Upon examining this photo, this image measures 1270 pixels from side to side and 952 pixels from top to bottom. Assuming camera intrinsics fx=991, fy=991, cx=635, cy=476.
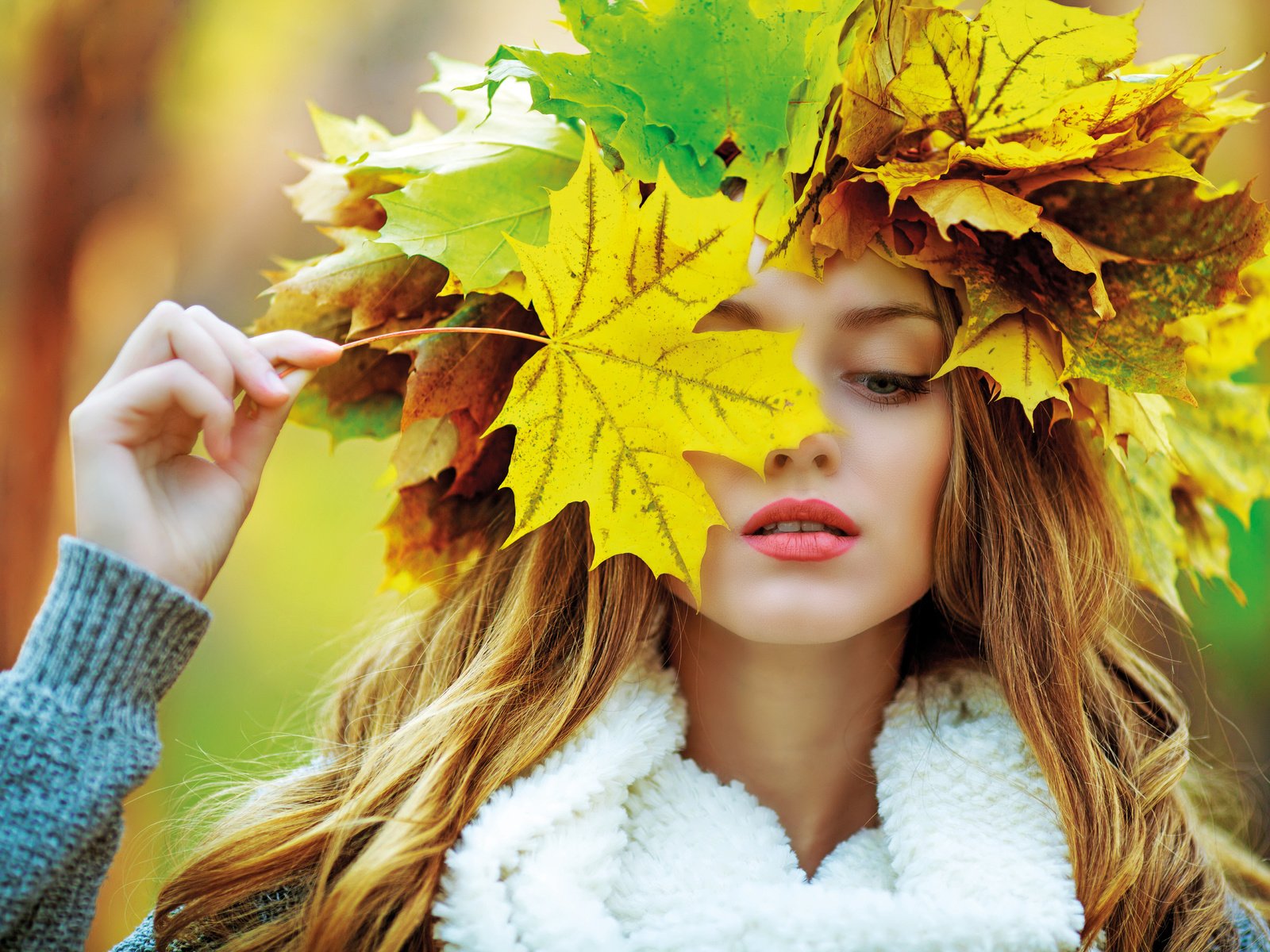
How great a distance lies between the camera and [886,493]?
1001mm

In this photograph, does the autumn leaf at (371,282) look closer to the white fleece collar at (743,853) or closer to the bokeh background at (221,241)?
the white fleece collar at (743,853)

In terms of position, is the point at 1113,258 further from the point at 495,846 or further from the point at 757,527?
the point at 495,846

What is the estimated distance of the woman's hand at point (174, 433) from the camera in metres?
0.82

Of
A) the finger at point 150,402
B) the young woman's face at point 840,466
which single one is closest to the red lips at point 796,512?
the young woman's face at point 840,466

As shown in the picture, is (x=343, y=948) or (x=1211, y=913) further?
(x=1211, y=913)

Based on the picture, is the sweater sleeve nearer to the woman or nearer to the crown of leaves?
the woman

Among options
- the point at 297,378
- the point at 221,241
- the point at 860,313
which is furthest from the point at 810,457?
the point at 221,241

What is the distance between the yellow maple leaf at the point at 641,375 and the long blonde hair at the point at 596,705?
0.25m

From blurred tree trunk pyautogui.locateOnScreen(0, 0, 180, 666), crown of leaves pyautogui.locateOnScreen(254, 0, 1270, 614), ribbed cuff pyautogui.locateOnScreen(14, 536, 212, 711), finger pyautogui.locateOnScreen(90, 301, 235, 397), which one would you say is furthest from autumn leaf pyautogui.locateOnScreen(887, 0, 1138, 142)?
blurred tree trunk pyautogui.locateOnScreen(0, 0, 180, 666)

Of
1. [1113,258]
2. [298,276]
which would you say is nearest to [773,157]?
[1113,258]

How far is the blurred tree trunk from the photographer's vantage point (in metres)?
2.15

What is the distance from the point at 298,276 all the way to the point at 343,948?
2.19ft

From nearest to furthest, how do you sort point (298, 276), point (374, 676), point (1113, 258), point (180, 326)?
point (180, 326) < point (1113, 258) < point (298, 276) < point (374, 676)

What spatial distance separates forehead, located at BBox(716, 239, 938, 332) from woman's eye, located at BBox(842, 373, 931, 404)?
58 mm
